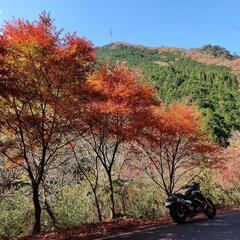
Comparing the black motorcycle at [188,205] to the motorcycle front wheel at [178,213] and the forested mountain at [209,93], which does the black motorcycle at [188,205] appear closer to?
the motorcycle front wheel at [178,213]

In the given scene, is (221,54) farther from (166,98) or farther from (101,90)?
(101,90)

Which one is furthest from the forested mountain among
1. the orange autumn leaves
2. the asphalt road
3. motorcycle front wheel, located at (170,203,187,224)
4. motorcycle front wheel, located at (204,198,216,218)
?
the asphalt road

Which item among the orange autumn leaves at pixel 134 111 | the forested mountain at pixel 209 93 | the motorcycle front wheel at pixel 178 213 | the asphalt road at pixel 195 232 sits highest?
the forested mountain at pixel 209 93

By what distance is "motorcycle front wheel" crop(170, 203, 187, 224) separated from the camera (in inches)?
477

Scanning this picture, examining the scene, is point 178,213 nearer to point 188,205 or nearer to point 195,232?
point 188,205

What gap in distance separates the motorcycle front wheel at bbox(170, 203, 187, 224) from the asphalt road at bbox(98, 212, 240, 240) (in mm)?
242

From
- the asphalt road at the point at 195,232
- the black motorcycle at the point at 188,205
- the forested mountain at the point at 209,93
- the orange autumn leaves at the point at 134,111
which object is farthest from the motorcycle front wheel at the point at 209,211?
the forested mountain at the point at 209,93

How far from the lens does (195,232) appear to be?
32.9ft

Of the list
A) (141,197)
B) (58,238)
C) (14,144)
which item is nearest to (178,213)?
(58,238)

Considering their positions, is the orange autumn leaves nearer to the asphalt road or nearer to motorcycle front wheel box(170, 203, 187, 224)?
motorcycle front wheel box(170, 203, 187, 224)

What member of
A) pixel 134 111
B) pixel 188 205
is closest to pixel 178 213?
pixel 188 205

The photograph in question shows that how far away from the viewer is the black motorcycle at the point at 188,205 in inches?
480

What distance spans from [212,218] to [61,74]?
6682mm

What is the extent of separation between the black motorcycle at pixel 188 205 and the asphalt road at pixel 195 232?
365 millimetres
